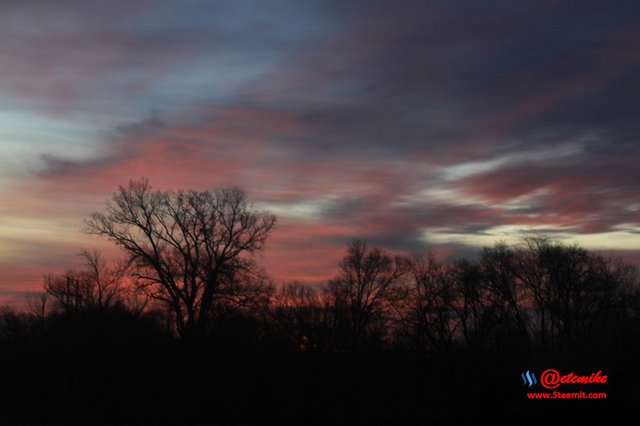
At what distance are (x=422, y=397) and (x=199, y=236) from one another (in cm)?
2235

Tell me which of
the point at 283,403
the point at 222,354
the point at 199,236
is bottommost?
the point at 283,403

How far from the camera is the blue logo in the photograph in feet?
155

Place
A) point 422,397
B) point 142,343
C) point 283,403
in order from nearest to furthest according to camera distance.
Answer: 1. point 422,397
2. point 283,403
3. point 142,343

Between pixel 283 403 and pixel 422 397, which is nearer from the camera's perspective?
pixel 422 397

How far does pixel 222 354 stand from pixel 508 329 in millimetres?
28484

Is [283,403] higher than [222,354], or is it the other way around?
[222,354]

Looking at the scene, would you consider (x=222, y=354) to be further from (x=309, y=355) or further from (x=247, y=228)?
(x=247, y=228)

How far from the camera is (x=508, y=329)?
7206 centimetres

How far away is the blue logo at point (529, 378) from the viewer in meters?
47.1

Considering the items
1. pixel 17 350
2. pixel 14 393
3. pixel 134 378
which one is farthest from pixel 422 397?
pixel 17 350

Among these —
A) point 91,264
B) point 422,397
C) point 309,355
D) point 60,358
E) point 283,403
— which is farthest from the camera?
point 91,264

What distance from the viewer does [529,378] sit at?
157 feet

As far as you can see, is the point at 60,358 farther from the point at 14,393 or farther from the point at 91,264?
the point at 91,264

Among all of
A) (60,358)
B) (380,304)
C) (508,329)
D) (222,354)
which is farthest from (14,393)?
(508,329)
